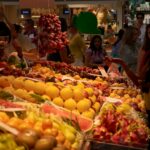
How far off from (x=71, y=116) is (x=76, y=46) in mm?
5750

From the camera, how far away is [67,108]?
3.78 meters

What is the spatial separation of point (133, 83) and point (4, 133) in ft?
10.8

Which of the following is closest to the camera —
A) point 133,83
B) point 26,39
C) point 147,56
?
point 133,83

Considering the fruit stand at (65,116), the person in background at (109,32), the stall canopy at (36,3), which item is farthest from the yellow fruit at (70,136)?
the person in background at (109,32)

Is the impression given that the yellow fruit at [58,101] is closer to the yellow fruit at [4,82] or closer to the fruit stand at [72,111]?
the fruit stand at [72,111]

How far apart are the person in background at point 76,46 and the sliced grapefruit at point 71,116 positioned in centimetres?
553

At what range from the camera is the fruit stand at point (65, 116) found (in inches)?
99.0

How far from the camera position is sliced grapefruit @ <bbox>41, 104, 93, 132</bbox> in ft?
10.9

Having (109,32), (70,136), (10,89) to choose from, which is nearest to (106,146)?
(70,136)

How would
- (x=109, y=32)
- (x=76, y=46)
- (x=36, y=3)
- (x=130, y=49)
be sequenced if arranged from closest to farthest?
(x=36, y=3)
(x=130, y=49)
(x=76, y=46)
(x=109, y=32)

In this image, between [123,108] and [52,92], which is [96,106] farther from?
[52,92]

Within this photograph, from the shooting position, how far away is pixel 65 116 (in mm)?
3314

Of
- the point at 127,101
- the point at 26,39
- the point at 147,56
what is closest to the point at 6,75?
the point at 127,101

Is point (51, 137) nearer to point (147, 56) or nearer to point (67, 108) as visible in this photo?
point (67, 108)
